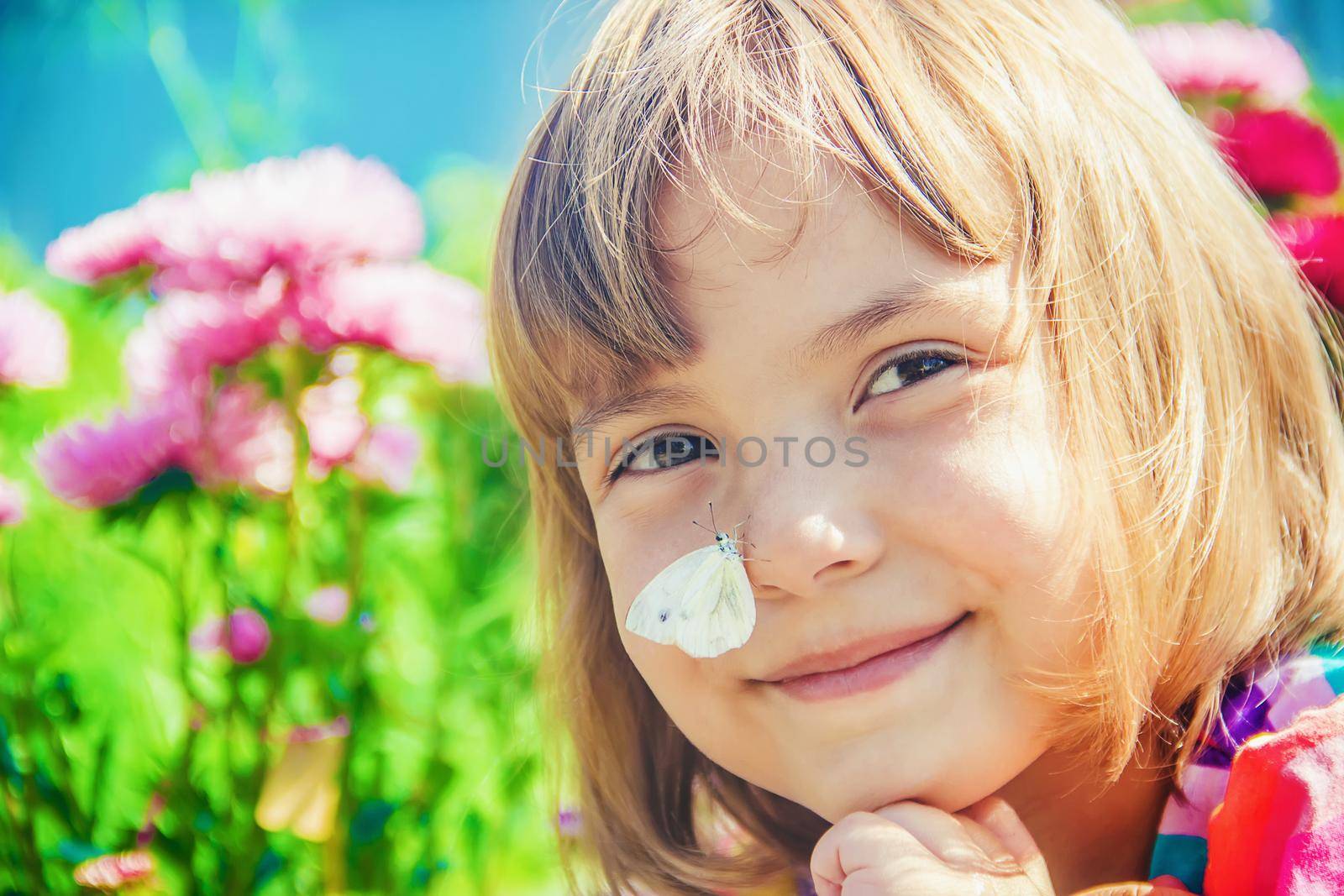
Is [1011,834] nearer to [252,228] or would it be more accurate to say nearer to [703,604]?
A: [703,604]

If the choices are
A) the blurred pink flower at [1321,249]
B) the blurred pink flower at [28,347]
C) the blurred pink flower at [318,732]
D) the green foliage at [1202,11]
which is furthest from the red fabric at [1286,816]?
the green foliage at [1202,11]

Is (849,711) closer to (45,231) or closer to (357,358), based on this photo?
(357,358)

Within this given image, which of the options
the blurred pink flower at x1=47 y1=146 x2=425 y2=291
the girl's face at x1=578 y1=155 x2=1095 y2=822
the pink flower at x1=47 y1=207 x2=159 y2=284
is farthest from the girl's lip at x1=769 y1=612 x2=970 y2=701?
the pink flower at x1=47 y1=207 x2=159 y2=284

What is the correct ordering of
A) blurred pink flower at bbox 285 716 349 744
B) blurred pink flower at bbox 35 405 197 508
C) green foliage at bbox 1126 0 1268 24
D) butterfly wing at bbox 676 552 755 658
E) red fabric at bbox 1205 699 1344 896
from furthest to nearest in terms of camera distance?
green foliage at bbox 1126 0 1268 24 < blurred pink flower at bbox 285 716 349 744 < blurred pink flower at bbox 35 405 197 508 < butterfly wing at bbox 676 552 755 658 < red fabric at bbox 1205 699 1344 896

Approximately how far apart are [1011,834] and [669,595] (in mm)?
266

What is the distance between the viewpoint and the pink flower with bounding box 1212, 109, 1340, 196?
1.05m

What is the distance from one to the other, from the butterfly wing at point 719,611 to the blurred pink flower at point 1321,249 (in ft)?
2.04

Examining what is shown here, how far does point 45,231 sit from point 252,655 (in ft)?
2.78

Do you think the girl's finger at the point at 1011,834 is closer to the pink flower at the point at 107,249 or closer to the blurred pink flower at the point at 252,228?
the blurred pink flower at the point at 252,228

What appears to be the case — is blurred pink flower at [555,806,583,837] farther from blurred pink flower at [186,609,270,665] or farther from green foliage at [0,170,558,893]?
blurred pink flower at [186,609,270,665]

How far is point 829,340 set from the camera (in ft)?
2.06

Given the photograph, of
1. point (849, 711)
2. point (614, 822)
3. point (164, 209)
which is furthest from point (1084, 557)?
point (164, 209)

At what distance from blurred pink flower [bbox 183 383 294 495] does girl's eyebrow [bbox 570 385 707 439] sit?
0.37 meters

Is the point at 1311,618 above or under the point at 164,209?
under
